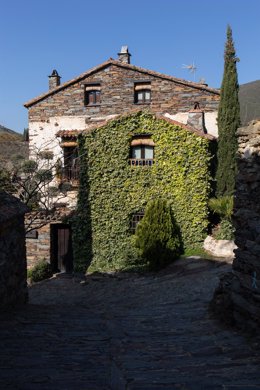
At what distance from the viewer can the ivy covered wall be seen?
15.6 meters

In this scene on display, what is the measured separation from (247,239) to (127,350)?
224 centimetres

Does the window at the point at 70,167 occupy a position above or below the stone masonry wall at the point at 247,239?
above

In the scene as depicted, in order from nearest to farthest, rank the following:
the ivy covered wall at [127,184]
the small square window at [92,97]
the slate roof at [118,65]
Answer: the ivy covered wall at [127,184]
the slate roof at [118,65]
the small square window at [92,97]

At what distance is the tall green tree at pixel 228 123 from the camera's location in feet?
53.4

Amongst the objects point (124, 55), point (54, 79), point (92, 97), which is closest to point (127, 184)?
point (92, 97)

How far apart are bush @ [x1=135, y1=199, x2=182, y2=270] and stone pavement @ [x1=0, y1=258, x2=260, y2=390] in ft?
16.8

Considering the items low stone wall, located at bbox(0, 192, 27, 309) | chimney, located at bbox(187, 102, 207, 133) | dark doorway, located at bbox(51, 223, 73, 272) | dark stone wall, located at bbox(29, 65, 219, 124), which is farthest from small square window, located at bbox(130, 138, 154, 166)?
low stone wall, located at bbox(0, 192, 27, 309)

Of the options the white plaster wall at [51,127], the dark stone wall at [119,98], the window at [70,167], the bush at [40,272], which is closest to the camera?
the bush at [40,272]

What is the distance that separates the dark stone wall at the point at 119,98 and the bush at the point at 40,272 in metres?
7.72

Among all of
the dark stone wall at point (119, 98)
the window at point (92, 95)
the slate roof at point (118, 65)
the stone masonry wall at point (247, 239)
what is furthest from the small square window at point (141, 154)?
the stone masonry wall at point (247, 239)

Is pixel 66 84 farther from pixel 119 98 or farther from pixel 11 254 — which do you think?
pixel 11 254

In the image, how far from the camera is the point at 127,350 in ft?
16.8

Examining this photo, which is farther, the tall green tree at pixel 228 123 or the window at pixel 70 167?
the window at pixel 70 167

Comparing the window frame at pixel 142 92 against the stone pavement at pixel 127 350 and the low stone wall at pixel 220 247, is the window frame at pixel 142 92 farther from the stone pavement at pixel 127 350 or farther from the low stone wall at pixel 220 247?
the stone pavement at pixel 127 350
